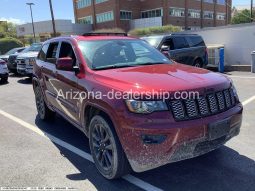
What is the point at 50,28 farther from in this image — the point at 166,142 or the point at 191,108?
the point at 166,142

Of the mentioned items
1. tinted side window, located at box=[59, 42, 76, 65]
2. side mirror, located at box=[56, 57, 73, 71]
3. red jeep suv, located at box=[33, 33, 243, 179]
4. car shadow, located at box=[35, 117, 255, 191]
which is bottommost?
car shadow, located at box=[35, 117, 255, 191]

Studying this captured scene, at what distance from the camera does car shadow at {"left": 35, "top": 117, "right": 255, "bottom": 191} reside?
3.70 metres

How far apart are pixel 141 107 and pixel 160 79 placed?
565 mm

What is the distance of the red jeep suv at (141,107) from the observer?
3.38 m

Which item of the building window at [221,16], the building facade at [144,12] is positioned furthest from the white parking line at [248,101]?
the building window at [221,16]

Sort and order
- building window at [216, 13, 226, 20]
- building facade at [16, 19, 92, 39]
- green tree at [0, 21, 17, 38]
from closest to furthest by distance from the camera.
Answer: building facade at [16, 19, 92, 39] → building window at [216, 13, 226, 20] → green tree at [0, 21, 17, 38]

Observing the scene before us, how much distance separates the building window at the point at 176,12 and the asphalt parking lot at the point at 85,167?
47.9 m

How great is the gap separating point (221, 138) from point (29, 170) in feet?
8.53

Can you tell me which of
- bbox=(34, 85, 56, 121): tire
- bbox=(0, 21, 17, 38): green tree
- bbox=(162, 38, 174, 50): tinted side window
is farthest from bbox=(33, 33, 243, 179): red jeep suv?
bbox=(0, 21, 17, 38): green tree

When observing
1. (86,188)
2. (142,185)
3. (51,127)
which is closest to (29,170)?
(86,188)

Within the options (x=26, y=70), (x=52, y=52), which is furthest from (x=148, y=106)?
(x=26, y=70)

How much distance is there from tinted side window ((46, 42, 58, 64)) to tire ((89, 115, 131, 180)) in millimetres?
2134

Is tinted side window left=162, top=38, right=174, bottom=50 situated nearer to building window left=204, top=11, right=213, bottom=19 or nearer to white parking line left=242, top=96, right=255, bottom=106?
white parking line left=242, top=96, right=255, bottom=106

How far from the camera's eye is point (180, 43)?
1198cm
